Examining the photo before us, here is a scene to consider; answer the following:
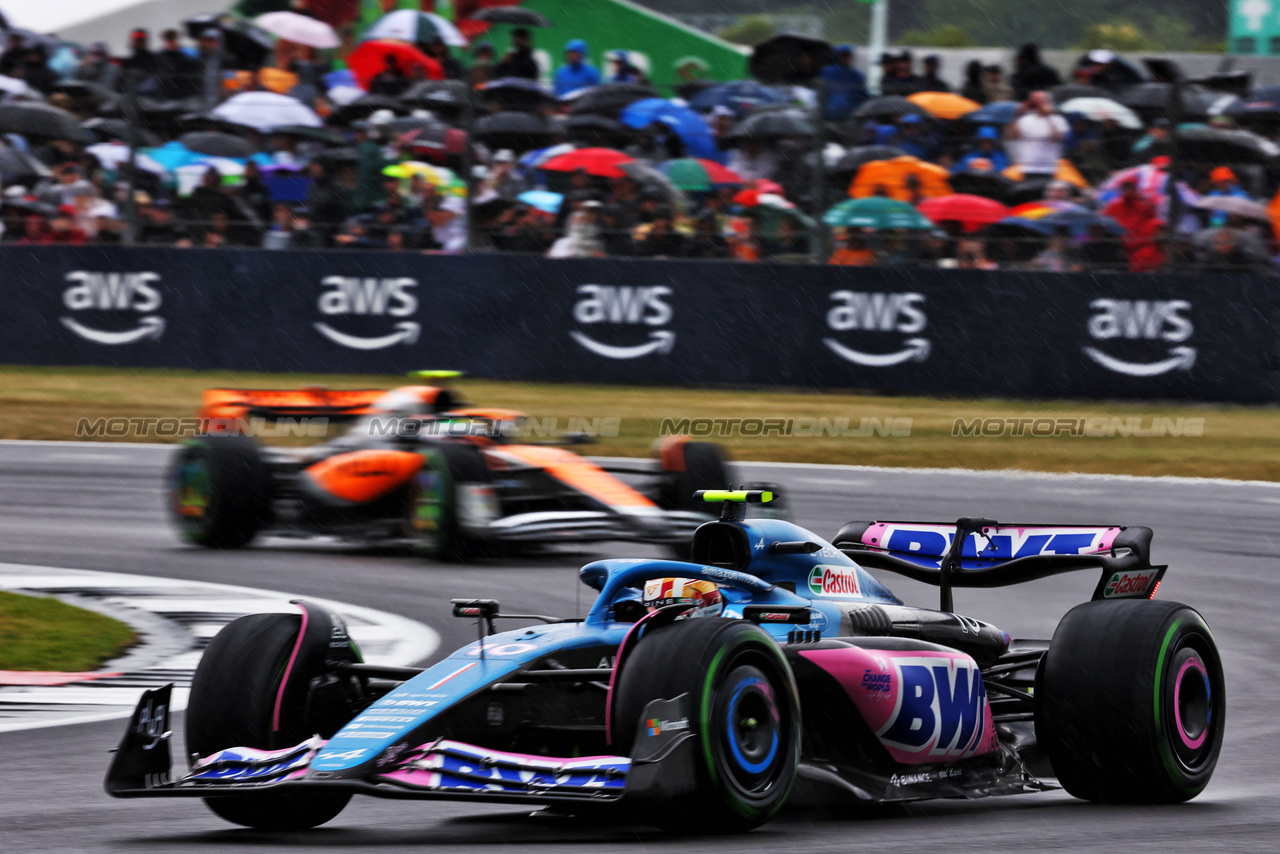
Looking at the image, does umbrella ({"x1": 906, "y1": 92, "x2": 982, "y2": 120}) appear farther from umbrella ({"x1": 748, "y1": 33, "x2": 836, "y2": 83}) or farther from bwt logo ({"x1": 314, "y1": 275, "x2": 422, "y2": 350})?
bwt logo ({"x1": 314, "y1": 275, "x2": 422, "y2": 350})

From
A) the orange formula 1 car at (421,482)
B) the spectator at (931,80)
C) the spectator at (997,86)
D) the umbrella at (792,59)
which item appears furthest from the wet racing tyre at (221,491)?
the umbrella at (792,59)

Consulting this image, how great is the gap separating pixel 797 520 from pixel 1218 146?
7.49 m

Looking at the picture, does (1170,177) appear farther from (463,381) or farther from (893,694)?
(893,694)

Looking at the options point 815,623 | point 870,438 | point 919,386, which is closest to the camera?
point 815,623

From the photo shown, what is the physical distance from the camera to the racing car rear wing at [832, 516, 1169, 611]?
6238mm

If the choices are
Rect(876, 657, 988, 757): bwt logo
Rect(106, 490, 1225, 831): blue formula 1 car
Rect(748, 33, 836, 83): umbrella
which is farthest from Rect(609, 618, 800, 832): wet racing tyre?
Rect(748, 33, 836, 83): umbrella

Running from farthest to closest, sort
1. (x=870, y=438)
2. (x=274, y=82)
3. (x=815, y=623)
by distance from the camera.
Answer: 1. (x=274, y=82)
2. (x=870, y=438)
3. (x=815, y=623)

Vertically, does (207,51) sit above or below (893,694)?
above

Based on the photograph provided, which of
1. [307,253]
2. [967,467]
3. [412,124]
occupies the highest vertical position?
[412,124]

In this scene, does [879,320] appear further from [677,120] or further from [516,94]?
[516,94]

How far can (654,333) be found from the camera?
19.0 meters

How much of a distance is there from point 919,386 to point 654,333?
108 inches

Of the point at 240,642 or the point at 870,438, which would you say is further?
the point at 870,438

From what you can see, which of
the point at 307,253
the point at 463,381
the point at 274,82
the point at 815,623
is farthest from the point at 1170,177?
the point at 815,623
